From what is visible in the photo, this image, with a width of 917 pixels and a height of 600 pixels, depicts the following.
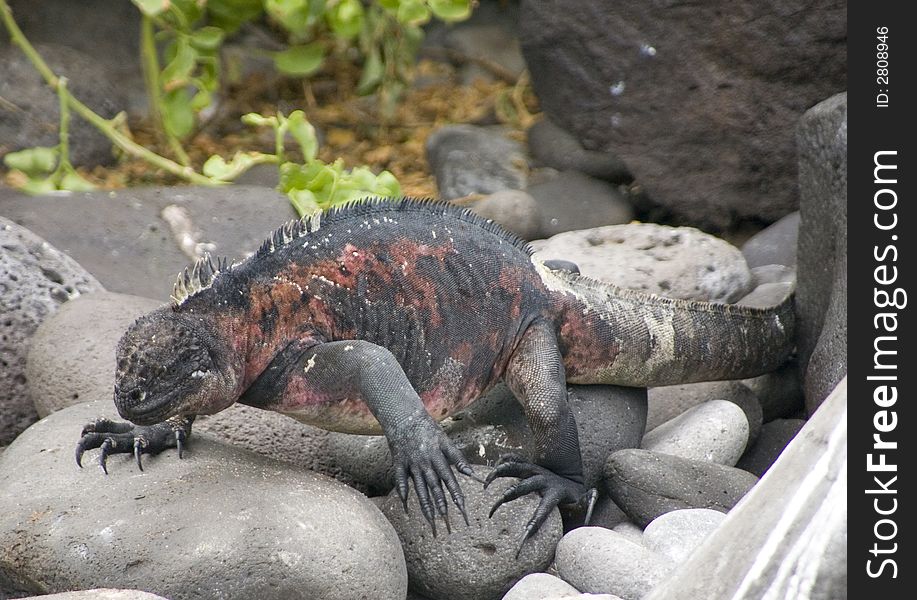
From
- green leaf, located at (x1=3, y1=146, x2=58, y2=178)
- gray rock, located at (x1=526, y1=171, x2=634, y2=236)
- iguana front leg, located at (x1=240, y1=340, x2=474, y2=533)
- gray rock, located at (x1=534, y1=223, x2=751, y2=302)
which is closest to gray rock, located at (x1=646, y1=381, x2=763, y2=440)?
gray rock, located at (x1=534, y1=223, x2=751, y2=302)

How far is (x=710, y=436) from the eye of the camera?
13.1ft

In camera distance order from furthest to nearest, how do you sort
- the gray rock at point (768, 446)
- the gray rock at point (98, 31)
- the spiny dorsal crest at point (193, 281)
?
the gray rock at point (98, 31) → the gray rock at point (768, 446) → the spiny dorsal crest at point (193, 281)

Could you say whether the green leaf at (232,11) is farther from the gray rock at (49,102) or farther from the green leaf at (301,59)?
the gray rock at (49,102)

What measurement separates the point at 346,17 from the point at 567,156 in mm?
1619

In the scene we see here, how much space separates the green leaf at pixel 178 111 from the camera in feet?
22.0

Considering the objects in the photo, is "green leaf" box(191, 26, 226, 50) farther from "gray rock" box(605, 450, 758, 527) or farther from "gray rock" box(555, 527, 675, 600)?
"gray rock" box(555, 527, 675, 600)

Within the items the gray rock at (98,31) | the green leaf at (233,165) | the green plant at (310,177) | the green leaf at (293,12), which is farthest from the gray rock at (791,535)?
the gray rock at (98,31)

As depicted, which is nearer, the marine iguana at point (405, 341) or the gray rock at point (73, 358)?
the marine iguana at point (405, 341)

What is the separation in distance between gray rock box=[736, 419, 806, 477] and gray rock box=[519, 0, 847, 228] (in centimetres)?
190

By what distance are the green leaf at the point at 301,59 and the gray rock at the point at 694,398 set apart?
11.8 ft

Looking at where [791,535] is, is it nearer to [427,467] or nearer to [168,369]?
[427,467]

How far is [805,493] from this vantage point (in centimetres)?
240

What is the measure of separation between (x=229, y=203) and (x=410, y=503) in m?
2.58

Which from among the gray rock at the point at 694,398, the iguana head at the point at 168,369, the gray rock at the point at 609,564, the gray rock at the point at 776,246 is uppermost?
the iguana head at the point at 168,369
